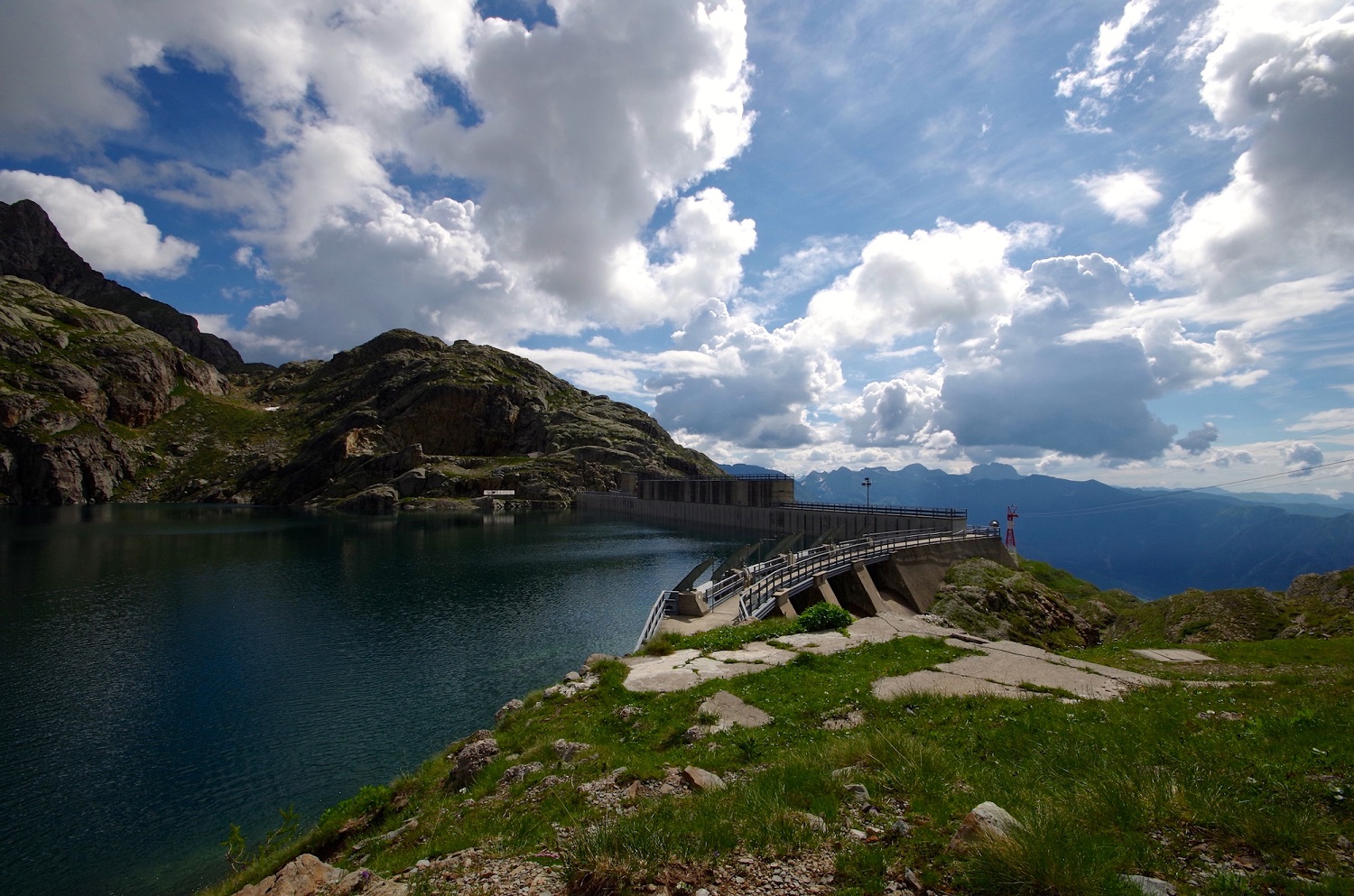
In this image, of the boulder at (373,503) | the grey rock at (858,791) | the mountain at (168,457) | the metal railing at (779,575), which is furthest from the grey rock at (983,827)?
the mountain at (168,457)

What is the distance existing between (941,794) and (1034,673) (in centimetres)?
1105

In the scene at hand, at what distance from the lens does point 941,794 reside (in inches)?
324

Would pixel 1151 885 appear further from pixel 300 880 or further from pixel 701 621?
pixel 701 621

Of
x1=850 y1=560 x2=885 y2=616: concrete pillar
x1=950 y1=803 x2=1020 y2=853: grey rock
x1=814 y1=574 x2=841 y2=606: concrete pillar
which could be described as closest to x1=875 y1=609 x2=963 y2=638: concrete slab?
x1=814 y1=574 x2=841 y2=606: concrete pillar

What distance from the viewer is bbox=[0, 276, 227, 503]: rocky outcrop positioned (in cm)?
15500

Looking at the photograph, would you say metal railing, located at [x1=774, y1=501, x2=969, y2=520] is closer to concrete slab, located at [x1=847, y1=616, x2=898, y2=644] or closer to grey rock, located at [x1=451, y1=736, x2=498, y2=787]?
concrete slab, located at [x1=847, y1=616, x2=898, y2=644]

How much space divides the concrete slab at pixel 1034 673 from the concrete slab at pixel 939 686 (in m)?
0.55

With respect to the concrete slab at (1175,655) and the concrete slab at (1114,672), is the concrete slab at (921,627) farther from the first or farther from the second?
the concrete slab at (1175,655)

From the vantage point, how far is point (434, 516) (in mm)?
143250

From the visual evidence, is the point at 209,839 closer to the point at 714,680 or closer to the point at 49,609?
the point at 714,680

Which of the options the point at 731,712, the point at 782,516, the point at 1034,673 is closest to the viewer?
the point at 731,712

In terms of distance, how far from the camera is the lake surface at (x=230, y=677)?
17156mm

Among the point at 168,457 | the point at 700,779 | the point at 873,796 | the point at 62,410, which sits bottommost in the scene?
the point at 700,779

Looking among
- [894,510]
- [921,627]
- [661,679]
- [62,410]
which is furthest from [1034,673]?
[62,410]
